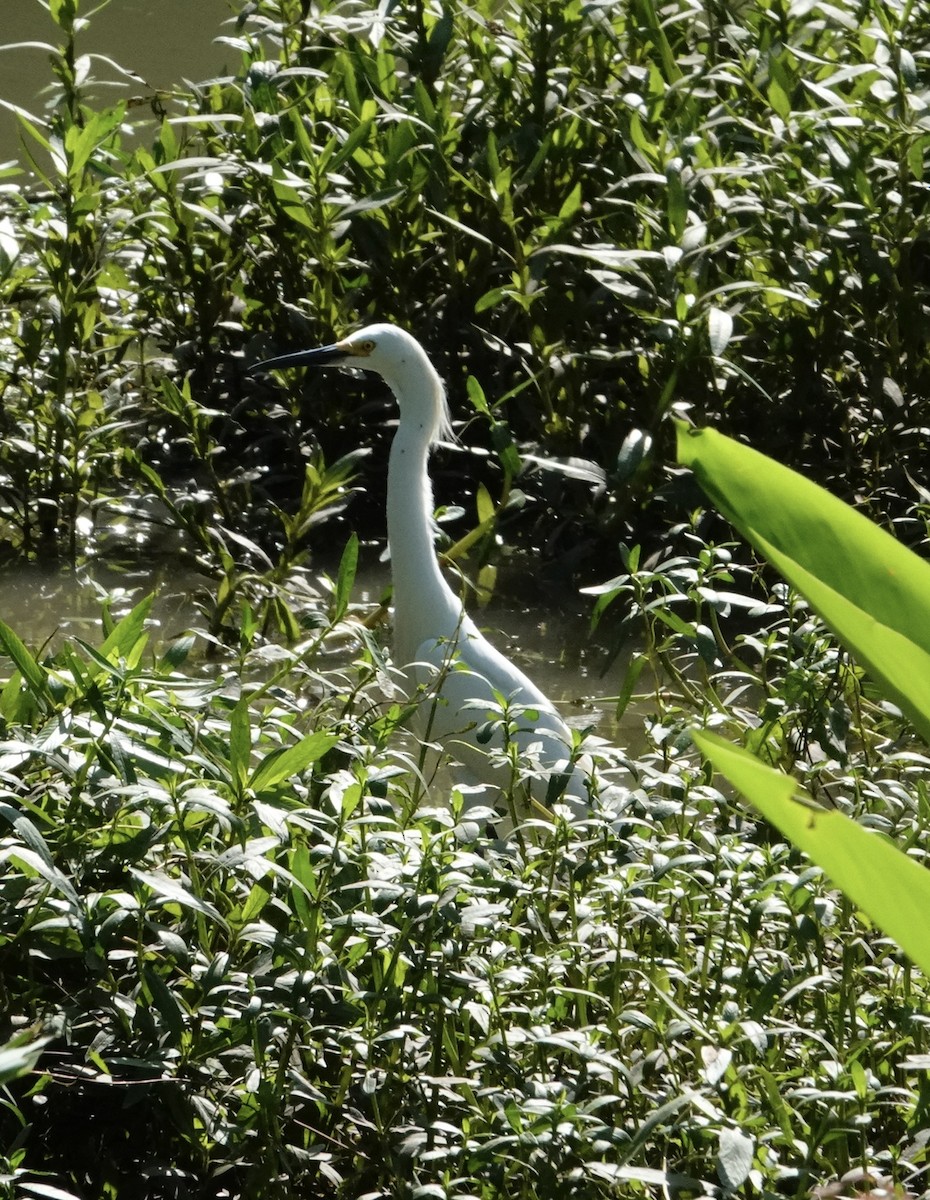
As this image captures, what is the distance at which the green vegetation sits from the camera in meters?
1.62

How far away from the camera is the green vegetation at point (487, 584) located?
1618 mm

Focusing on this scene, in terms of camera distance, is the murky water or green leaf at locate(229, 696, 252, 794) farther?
the murky water

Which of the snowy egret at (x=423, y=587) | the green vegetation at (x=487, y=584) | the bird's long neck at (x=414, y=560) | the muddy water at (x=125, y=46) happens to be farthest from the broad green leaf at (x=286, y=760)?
the muddy water at (x=125, y=46)

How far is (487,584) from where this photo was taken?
3900 mm

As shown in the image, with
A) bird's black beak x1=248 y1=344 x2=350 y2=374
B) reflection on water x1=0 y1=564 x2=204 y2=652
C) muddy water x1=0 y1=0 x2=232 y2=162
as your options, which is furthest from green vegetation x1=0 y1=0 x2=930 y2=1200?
muddy water x1=0 y1=0 x2=232 y2=162

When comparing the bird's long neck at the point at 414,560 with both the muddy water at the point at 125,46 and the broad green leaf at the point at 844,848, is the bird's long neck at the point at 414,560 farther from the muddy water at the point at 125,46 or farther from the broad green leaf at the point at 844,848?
the muddy water at the point at 125,46

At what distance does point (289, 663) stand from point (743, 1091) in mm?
780

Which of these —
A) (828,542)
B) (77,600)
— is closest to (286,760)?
(828,542)

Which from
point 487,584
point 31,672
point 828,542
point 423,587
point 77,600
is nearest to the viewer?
point 828,542

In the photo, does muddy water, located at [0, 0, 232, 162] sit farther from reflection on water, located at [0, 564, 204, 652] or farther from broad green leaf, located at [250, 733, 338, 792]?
broad green leaf, located at [250, 733, 338, 792]

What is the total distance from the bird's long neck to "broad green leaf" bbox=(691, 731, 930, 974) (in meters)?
2.33

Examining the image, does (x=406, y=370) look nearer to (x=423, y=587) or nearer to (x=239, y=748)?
(x=423, y=587)

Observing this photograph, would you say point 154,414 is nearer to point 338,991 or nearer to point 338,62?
point 338,62

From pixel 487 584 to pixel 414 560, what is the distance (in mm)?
780
